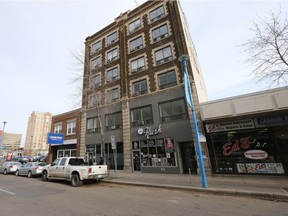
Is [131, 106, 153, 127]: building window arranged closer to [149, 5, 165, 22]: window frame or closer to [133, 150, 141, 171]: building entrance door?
[133, 150, 141, 171]: building entrance door

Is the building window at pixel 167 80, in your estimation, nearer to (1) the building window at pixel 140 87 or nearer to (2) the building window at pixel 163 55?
(2) the building window at pixel 163 55

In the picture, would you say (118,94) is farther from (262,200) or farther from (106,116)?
(262,200)

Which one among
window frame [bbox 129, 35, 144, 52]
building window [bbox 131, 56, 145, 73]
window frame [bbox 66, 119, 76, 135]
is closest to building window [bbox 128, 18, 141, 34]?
window frame [bbox 129, 35, 144, 52]

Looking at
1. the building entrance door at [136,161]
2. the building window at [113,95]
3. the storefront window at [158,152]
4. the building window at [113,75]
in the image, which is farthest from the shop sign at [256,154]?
the building window at [113,75]

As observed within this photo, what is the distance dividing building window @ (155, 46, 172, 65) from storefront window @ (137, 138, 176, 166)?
336 inches

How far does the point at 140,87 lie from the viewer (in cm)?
1889

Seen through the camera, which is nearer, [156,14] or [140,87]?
[140,87]

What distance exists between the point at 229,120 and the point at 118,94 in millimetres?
12750

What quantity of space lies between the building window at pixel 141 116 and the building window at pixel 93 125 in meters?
5.75

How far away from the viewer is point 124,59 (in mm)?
20969

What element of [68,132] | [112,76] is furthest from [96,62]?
[68,132]

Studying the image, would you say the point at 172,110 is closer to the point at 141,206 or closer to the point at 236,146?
the point at 236,146

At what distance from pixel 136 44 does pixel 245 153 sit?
16733mm

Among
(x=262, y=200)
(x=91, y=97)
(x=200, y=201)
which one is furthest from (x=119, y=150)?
(x=262, y=200)
